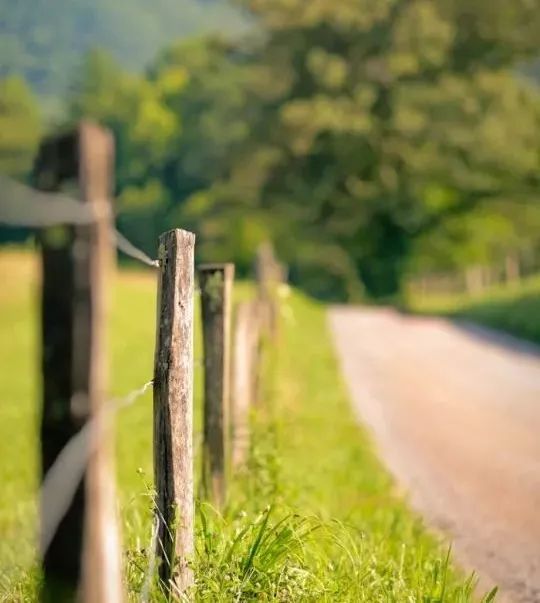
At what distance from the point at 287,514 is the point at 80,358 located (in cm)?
235

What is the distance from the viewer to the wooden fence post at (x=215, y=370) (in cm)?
556

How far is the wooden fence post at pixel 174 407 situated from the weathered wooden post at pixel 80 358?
0.83 metres

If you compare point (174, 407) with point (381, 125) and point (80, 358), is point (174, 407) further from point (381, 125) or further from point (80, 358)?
point (381, 125)

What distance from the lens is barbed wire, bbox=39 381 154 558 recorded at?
8.49 ft

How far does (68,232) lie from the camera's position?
8.54 ft

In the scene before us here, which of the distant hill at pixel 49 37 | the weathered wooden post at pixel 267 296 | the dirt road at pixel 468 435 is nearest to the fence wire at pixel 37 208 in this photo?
the dirt road at pixel 468 435

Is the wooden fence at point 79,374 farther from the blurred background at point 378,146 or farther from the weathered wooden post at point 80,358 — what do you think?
the blurred background at point 378,146

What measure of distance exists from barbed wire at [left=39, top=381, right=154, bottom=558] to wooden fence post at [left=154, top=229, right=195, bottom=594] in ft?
2.94

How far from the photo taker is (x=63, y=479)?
102 inches

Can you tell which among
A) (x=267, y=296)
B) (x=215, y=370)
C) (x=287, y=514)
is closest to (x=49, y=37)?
(x=267, y=296)

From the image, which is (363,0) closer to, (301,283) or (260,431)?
(301,283)

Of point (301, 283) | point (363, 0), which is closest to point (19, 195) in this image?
point (363, 0)

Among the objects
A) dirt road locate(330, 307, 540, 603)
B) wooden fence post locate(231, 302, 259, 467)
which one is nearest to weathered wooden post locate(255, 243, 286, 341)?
dirt road locate(330, 307, 540, 603)

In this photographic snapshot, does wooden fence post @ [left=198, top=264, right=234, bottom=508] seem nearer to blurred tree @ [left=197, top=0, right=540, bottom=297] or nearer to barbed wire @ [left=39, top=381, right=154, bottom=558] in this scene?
barbed wire @ [left=39, top=381, right=154, bottom=558]
